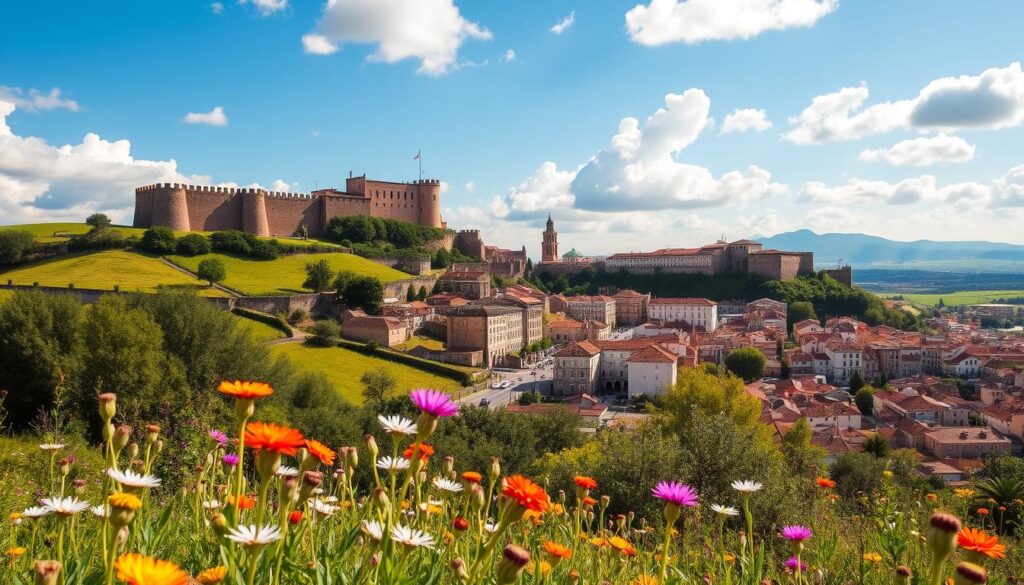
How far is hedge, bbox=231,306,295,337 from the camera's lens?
46375 millimetres

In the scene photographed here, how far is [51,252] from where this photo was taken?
184ft

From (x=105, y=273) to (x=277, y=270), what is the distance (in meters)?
14.1

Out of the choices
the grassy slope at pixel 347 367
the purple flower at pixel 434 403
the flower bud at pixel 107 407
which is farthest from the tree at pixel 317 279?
the purple flower at pixel 434 403

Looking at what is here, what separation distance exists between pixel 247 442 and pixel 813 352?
6832 cm

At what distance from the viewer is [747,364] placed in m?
53.5

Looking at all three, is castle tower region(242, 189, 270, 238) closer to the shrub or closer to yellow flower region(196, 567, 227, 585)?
the shrub

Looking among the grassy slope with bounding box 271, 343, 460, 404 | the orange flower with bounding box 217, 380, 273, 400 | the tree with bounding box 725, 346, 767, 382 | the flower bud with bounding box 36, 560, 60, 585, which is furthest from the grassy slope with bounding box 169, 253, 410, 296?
the flower bud with bounding box 36, 560, 60, 585

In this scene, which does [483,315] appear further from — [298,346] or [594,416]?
[594,416]

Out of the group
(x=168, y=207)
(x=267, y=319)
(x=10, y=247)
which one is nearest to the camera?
(x=267, y=319)

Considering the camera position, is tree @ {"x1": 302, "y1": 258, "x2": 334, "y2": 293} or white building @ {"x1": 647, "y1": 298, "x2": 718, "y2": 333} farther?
white building @ {"x1": 647, "y1": 298, "x2": 718, "y2": 333}

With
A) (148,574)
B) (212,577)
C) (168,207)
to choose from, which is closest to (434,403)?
(212,577)

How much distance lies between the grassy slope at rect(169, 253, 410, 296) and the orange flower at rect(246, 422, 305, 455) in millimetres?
53536

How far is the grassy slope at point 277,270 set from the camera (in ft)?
180

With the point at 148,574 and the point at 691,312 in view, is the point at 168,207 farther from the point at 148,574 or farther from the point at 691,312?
the point at 148,574
